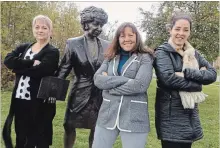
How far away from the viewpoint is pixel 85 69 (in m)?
3.78

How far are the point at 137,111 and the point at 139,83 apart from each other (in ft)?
0.86

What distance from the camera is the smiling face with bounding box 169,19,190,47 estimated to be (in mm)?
3154

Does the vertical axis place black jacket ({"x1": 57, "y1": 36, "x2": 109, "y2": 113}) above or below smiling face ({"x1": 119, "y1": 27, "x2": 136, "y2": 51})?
below

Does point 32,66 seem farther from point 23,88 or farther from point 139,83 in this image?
point 139,83

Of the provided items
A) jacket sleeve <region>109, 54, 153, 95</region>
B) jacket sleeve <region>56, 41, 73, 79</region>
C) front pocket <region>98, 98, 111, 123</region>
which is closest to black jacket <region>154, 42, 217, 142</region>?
jacket sleeve <region>109, 54, 153, 95</region>

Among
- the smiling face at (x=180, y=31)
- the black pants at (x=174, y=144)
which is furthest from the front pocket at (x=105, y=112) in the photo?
the smiling face at (x=180, y=31)

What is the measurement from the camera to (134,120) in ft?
9.82

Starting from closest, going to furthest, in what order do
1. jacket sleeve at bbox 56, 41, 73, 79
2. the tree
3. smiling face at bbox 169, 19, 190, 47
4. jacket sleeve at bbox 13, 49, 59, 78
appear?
smiling face at bbox 169, 19, 190, 47, jacket sleeve at bbox 13, 49, 59, 78, jacket sleeve at bbox 56, 41, 73, 79, the tree

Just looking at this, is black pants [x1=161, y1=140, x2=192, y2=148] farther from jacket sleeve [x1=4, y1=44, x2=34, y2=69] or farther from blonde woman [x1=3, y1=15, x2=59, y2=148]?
jacket sleeve [x1=4, y1=44, x2=34, y2=69]

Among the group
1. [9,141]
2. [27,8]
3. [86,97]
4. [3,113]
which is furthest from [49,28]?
[27,8]

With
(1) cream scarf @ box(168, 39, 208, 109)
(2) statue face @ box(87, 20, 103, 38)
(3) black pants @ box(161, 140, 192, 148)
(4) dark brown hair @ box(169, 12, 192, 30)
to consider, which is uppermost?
(4) dark brown hair @ box(169, 12, 192, 30)

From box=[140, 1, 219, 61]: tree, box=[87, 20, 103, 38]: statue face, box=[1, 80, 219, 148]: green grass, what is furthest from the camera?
box=[140, 1, 219, 61]: tree

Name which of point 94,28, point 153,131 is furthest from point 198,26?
point 94,28

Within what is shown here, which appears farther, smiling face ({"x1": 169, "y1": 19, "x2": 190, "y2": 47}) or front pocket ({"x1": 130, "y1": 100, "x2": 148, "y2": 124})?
smiling face ({"x1": 169, "y1": 19, "x2": 190, "y2": 47})
